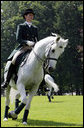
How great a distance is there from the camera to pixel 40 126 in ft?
32.2

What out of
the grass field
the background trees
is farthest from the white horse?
the background trees

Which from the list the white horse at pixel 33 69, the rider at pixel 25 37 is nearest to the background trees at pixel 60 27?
the rider at pixel 25 37

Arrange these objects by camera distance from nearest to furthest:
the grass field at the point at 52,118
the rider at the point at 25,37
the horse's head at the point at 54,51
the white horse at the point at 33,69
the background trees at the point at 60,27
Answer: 1. the horse's head at the point at 54,51
2. the white horse at the point at 33,69
3. the grass field at the point at 52,118
4. the rider at the point at 25,37
5. the background trees at the point at 60,27

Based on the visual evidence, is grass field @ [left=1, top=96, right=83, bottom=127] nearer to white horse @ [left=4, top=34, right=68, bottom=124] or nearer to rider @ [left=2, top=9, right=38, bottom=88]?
white horse @ [left=4, top=34, right=68, bottom=124]

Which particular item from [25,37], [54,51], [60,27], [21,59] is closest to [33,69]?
[21,59]

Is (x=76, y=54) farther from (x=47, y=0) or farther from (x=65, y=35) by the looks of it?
(x=47, y=0)

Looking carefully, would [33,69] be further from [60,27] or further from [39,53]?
[60,27]

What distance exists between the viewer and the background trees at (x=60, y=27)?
53.2 metres

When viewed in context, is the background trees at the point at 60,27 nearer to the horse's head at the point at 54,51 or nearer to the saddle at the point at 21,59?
the saddle at the point at 21,59

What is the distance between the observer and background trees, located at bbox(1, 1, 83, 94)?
5316 cm

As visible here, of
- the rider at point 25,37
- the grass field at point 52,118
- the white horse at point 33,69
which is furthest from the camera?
the rider at point 25,37

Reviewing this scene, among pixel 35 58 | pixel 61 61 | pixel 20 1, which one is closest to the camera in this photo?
pixel 35 58

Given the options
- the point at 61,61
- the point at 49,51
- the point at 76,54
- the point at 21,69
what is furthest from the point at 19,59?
the point at 76,54

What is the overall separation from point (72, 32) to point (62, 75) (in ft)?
24.3
